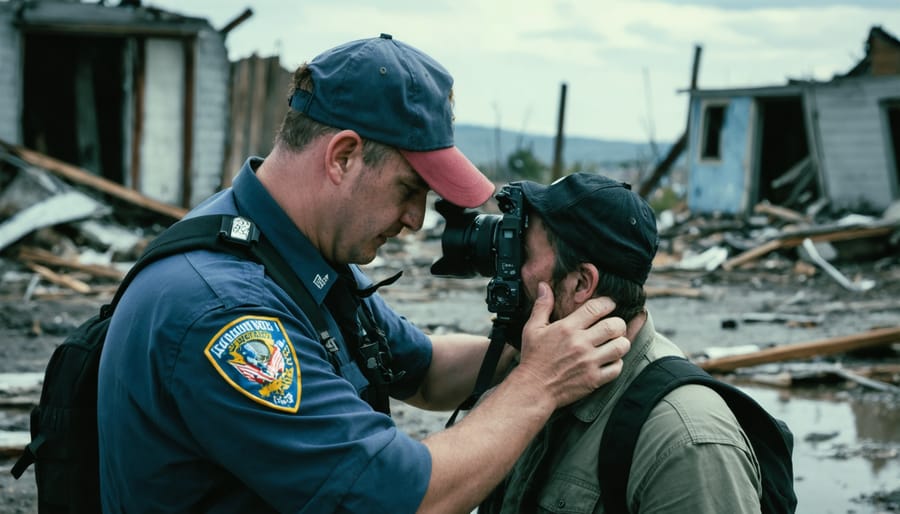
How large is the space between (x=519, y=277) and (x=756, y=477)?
0.75m

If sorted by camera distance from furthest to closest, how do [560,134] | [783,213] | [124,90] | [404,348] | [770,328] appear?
1. [560,134]
2. [783,213]
3. [124,90]
4. [770,328]
5. [404,348]

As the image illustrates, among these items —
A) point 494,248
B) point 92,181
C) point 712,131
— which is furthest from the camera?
point 712,131

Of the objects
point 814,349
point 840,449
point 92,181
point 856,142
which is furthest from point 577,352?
point 856,142

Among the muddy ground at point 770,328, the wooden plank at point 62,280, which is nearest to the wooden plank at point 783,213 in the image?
the muddy ground at point 770,328

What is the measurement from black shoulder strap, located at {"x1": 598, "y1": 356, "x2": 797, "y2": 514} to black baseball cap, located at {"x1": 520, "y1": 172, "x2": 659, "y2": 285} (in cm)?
28

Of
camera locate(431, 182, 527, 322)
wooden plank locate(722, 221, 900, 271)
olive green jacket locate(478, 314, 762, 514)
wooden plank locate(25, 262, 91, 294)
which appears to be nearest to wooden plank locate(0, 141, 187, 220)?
wooden plank locate(25, 262, 91, 294)

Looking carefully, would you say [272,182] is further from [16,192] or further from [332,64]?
[16,192]

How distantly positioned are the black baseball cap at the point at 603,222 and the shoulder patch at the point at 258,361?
30.7 inches

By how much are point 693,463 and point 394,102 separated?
106 centimetres

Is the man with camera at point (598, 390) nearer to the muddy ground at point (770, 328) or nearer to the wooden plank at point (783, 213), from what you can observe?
the muddy ground at point (770, 328)

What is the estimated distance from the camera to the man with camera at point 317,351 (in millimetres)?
1915

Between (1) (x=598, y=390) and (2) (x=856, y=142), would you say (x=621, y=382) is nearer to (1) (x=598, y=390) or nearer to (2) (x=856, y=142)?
(1) (x=598, y=390)

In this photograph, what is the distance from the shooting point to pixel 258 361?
1.92 metres

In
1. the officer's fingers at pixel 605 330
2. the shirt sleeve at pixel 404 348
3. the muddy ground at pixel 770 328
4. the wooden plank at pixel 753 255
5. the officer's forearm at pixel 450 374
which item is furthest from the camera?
the wooden plank at pixel 753 255
